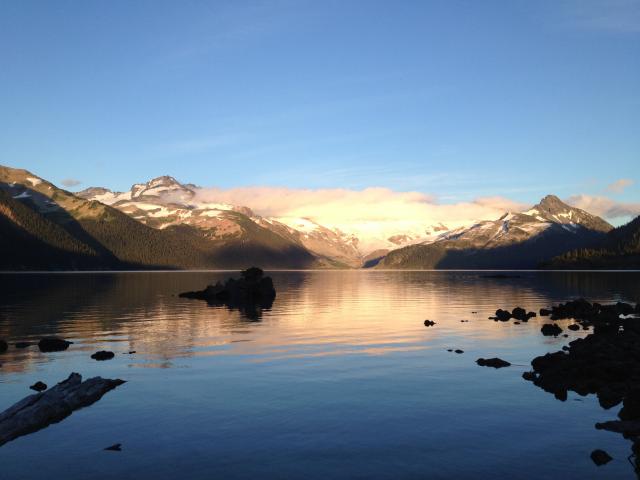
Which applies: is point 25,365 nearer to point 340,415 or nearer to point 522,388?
point 340,415

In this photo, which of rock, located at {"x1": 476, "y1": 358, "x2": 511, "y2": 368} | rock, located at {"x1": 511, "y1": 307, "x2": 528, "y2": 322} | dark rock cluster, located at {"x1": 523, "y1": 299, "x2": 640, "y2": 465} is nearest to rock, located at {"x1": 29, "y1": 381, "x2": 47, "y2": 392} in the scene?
rock, located at {"x1": 476, "y1": 358, "x2": 511, "y2": 368}

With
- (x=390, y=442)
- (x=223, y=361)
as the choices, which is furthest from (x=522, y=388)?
(x=223, y=361)

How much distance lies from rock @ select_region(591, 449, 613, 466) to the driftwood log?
26.5m

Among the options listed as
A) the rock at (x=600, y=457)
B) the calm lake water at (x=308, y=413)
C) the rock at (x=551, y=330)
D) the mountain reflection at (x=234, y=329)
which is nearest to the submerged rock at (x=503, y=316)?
the mountain reflection at (x=234, y=329)

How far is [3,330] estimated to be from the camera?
2736 inches

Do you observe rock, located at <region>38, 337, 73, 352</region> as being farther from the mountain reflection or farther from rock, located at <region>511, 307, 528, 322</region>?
rock, located at <region>511, 307, 528, 322</region>

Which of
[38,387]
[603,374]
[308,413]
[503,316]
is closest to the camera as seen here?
[308,413]

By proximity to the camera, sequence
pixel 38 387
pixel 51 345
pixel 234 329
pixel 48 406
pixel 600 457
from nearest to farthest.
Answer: pixel 600 457 → pixel 48 406 → pixel 38 387 → pixel 51 345 → pixel 234 329

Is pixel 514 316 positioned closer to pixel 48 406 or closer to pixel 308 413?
pixel 308 413

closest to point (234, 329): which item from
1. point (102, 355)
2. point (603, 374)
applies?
point (102, 355)

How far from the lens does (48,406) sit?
3017cm

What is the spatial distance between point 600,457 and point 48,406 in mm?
27318

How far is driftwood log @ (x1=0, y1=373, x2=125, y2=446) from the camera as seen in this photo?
91.0 feet

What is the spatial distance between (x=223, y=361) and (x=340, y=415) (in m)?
20.0
